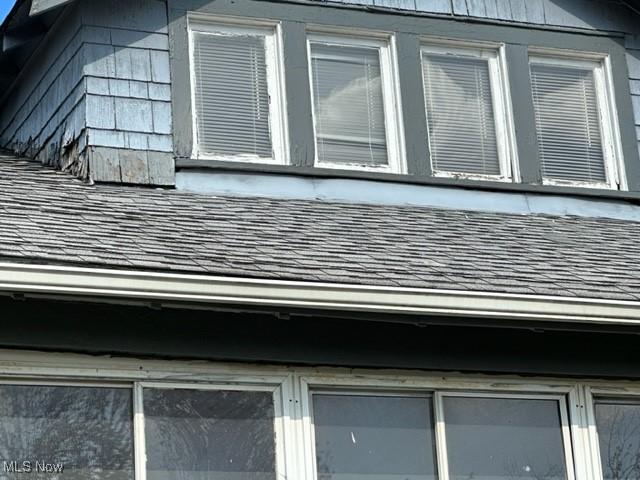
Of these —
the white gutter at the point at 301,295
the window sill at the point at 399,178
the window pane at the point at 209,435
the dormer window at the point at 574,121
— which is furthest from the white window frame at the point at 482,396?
the dormer window at the point at 574,121

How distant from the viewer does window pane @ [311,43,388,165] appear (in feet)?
34.3

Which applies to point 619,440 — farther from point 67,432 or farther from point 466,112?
point 67,432

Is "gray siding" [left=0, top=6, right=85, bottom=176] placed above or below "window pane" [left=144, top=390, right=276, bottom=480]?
above

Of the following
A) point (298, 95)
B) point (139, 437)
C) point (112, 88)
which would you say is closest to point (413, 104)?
point (298, 95)

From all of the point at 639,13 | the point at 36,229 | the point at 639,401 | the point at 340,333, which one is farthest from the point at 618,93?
the point at 36,229

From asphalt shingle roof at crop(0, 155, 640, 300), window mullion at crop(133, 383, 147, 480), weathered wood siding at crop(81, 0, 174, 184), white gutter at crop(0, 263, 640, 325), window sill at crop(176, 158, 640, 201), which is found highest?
weathered wood siding at crop(81, 0, 174, 184)

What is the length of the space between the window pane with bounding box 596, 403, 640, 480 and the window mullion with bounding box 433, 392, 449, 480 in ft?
3.15

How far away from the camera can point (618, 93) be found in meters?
11.3

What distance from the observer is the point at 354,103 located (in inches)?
418

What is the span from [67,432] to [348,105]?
361cm

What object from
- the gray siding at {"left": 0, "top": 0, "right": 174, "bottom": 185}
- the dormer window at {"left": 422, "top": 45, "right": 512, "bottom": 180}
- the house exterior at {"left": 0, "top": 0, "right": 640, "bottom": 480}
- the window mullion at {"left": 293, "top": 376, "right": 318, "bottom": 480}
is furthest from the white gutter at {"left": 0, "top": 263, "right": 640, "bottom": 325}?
the dormer window at {"left": 422, "top": 45, "right": 512, "bottom": 180}

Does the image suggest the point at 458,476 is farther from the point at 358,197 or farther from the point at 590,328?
the point at 358,197

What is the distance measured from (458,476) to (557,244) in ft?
6.82

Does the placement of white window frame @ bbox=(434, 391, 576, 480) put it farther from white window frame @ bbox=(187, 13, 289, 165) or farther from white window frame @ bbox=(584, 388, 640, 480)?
white window frame @ bbox=(187, 13, 289, 165)
